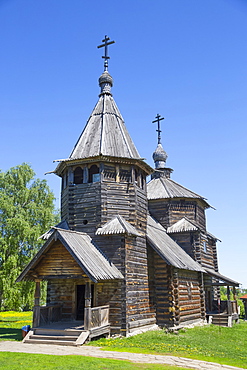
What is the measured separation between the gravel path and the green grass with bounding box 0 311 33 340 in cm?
240

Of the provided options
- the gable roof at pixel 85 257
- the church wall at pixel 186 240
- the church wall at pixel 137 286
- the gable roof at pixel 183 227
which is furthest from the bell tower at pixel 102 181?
the church wall at pixel 186 240

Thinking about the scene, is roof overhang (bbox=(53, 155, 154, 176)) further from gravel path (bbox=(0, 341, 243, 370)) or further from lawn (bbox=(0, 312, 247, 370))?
gravel path (bbox=(0, 341, 243, 370))

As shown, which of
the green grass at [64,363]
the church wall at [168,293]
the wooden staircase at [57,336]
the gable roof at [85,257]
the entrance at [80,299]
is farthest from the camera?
the church wall at [168,293]

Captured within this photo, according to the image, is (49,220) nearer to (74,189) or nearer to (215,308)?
(74,189)

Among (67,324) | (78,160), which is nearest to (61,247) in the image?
(67,324)

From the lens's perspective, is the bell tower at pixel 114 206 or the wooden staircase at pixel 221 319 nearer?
the bell tower at pixel 114 206

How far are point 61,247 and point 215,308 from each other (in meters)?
17.7

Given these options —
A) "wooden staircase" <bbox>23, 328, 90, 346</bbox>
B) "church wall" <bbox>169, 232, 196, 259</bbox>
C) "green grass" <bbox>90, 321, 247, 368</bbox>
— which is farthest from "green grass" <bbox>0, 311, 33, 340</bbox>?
"church wall" <bbox>169, 232, 196, 259</bbox>

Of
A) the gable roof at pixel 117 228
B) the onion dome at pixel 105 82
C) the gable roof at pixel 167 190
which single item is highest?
the onion dome at pixel 105 82

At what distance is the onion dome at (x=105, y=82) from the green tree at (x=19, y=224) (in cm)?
1286

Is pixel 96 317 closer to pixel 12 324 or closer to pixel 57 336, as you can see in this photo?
pixel 57 336

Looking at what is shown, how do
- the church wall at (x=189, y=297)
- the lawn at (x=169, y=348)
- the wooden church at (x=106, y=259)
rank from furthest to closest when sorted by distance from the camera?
the church wall at (x=189, y=297) → the wooden church at (x=106, y=259) → the lawn at (x=169, y=348)

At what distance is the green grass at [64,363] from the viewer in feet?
31.3

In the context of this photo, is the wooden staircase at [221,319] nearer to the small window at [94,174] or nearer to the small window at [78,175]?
the small window at [94,174]
